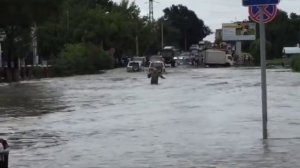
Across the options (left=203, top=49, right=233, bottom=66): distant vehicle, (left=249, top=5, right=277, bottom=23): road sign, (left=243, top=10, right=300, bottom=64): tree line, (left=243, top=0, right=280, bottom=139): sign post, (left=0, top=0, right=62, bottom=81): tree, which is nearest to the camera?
(left=243, top=0, right=280, bottom=139): sign post

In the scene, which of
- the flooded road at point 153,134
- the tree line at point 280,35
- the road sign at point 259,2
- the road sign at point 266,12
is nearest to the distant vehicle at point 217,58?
the tree line at point 280,35

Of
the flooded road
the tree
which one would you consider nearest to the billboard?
the tree

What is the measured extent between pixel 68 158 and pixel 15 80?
172 ft

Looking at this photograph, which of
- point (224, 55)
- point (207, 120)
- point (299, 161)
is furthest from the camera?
point (224, 55)

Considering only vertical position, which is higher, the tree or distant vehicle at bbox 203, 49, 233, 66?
the tree

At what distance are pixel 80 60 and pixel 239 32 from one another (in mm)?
69075

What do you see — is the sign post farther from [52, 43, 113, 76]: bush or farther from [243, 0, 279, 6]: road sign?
[52, 43, 113, 76]: bush

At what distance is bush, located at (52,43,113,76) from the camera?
264 feet

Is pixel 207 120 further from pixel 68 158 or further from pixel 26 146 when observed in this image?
pixel 68 158

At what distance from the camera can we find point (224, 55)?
111062 millimetres

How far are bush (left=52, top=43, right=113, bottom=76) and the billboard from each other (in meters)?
55.1

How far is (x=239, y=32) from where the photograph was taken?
480ft

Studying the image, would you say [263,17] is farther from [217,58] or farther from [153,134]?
[217,58]

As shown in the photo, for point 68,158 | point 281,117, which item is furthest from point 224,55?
point 68,158
